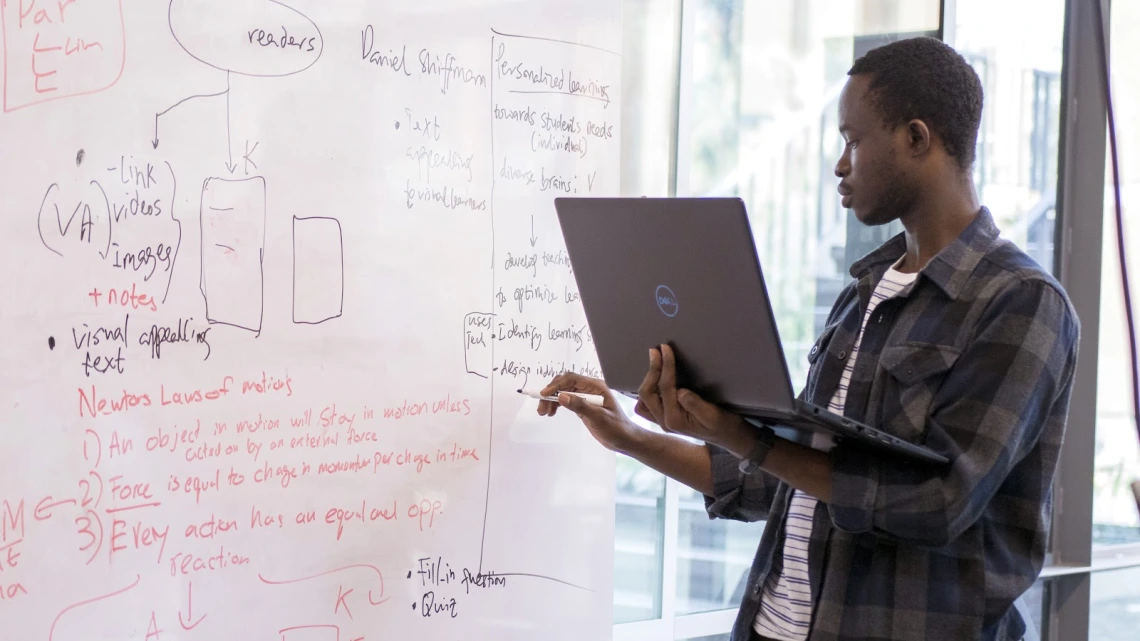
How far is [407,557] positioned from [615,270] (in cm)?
67

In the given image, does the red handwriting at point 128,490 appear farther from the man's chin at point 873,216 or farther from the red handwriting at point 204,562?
the man's chin at point 873,216

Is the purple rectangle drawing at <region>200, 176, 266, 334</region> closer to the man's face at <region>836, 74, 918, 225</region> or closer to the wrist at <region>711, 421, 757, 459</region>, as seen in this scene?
the wrist at <region>711, 421, 757, 459</region>

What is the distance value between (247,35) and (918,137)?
38.2 inches

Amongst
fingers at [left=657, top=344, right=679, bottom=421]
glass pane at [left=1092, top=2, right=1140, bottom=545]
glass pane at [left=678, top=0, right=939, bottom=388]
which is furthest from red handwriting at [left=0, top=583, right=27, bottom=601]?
glass pane at [left=1092, top=2, right=1140, bottom=545]

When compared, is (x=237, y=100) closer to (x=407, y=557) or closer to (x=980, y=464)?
(x=407, y=557)

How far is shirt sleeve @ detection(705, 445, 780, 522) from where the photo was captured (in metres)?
1.60

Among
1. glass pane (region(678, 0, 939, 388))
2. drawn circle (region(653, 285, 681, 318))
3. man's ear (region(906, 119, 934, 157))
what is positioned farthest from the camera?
glass pane (region(678, 0, 939, 388))

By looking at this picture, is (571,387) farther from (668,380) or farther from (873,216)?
(873,216)

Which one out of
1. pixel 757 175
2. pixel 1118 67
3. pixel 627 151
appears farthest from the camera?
pixel 1118 67

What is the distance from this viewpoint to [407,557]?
1.73 meters

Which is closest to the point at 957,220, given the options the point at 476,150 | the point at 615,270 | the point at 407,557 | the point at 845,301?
the point at 845,301

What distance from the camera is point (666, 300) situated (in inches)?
51.1

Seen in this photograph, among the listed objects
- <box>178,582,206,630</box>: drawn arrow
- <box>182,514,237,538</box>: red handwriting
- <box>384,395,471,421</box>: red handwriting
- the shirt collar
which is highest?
the shirt collar

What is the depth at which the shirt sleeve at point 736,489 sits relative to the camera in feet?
5.25
